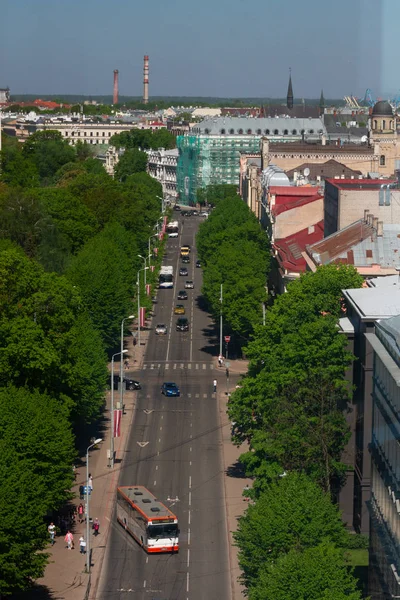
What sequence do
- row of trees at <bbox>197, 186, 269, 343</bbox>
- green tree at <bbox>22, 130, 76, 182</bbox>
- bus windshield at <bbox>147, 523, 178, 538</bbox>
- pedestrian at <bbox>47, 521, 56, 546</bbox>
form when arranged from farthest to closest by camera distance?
green tree at <bbox>22, 130, 76, 182</bbox>
row of trees at <bbox>197, 186, 269, 343</bbox>
pedestrian at <bbox>47, 521, 56, 546</bbox>
bus windshield at <bbox>147, 523, 178, 538</bbox>

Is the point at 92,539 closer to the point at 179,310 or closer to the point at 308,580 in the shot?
the point at 308,580

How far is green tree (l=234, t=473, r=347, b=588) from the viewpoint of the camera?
41750mm

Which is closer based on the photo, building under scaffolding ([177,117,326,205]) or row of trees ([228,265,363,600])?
row of trees ([228,265,363,600])

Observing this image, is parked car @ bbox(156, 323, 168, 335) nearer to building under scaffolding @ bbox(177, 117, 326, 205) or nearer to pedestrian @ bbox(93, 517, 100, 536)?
pedestrian @ bbox(93, 517, 100, 536)

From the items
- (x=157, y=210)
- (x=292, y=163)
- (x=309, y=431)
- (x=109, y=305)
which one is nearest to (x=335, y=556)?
(x=309, y=431)

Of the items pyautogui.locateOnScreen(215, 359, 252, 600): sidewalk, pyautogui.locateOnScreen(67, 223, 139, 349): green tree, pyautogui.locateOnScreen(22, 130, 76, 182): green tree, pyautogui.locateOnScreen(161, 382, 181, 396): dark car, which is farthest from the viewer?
pyautogui.locateOnScreen(22, 130, 76, 182): green tree

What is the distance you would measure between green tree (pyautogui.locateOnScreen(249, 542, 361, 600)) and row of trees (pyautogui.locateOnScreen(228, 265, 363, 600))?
0.02 meters

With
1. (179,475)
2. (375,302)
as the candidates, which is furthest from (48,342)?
(375,302)

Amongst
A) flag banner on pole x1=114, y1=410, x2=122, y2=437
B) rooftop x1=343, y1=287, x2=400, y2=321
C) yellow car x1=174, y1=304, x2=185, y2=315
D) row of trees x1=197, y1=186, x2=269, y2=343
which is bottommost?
yellow car x1=174, y1=304, x2=185, y2=315

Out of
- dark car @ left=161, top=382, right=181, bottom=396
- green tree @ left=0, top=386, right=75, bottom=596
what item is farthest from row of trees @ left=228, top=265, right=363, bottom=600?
dark car @ left=161, top=382, right=181, bottom=396

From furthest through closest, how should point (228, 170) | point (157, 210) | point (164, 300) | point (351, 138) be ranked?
point (228, 170) → point (351, 138) → point (157, 210) → point (164, 300)

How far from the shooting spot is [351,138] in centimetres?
18038

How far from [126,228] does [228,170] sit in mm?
72099

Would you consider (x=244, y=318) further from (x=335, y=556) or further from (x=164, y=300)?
(x=335, y=556)
